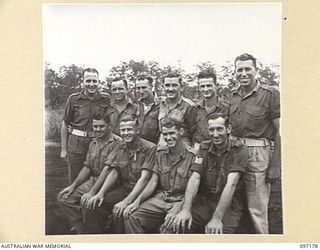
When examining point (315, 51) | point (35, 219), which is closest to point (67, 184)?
point (35, 219)

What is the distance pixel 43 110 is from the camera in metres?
0.85

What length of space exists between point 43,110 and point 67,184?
0.13 m

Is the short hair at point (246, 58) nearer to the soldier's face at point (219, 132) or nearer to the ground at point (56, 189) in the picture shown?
the soldier's face at point (219, 132)

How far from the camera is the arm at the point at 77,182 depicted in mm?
849

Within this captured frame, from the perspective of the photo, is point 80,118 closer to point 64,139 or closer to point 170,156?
point 64,139

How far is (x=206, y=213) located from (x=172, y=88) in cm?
22

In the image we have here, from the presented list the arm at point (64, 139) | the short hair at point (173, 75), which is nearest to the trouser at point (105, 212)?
the arm at point (64, 139)

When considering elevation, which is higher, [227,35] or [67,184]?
[227,35]

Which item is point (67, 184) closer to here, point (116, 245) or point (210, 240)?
point (116, 245)

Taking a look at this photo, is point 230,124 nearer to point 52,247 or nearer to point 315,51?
point 315,51

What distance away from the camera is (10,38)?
33.4 inches

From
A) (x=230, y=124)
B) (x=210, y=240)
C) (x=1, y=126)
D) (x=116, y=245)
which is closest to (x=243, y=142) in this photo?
(x=230, y=124)

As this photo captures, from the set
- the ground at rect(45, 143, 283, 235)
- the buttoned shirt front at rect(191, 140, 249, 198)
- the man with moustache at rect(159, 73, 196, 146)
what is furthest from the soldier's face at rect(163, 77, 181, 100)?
the ground at rect(45, 143, 283, 235)

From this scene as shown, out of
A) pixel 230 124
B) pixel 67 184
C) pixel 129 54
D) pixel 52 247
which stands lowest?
pixel 52 247
